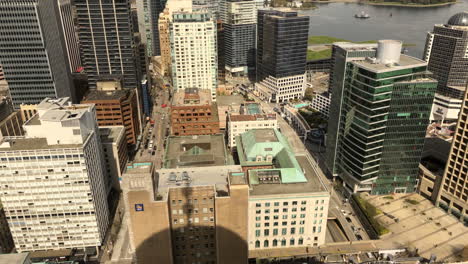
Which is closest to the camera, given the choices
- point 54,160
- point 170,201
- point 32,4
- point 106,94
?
point 170,201

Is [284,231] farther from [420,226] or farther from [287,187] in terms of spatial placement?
[420,226]

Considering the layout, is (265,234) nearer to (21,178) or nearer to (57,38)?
(21,178)

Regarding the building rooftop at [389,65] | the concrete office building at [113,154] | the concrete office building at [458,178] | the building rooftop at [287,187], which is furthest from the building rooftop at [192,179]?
the concrete office building at [458,178]

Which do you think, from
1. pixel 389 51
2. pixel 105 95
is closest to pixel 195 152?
pixel 105 95

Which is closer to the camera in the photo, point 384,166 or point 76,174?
point 76,174

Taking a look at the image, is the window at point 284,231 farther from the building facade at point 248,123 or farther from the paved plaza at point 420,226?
the building facade at point 248,123

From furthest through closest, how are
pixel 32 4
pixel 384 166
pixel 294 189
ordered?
pixel 32 4 → pixel 384 166 → pixel 294 189

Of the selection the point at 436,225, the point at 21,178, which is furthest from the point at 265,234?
the point at 21,178
